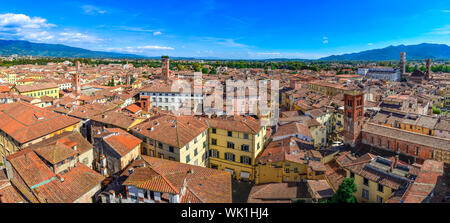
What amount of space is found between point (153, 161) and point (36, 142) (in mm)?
14707

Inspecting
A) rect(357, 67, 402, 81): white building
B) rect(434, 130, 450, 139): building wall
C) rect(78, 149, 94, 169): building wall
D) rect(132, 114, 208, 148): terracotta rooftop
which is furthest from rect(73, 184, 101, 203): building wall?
rect(357, 67, 402, 81): white building

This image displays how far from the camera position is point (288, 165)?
1019 inches

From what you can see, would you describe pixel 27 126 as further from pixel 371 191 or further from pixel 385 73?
pixel 385 73

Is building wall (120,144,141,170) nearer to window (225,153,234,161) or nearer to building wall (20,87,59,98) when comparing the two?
window (225,153,234,161)

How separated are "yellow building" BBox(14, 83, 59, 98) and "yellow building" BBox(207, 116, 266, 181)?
189 feet

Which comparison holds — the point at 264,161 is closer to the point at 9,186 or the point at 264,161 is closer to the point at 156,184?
the point at 156,184

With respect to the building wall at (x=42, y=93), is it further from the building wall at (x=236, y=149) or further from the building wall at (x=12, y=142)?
the building wall at (x=236, y=149)

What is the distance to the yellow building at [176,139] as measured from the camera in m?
25.4

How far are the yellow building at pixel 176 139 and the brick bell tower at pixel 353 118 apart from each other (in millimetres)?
18843

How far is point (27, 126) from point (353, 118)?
3899cm

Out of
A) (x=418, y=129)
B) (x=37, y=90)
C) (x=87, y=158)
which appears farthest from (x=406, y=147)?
(x=37, y=90)

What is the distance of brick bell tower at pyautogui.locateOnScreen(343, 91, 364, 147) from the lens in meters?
33.5

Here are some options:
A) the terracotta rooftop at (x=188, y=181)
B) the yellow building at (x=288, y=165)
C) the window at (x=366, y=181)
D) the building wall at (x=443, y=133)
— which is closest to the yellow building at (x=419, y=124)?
the building wall at (x=443, y=133)
